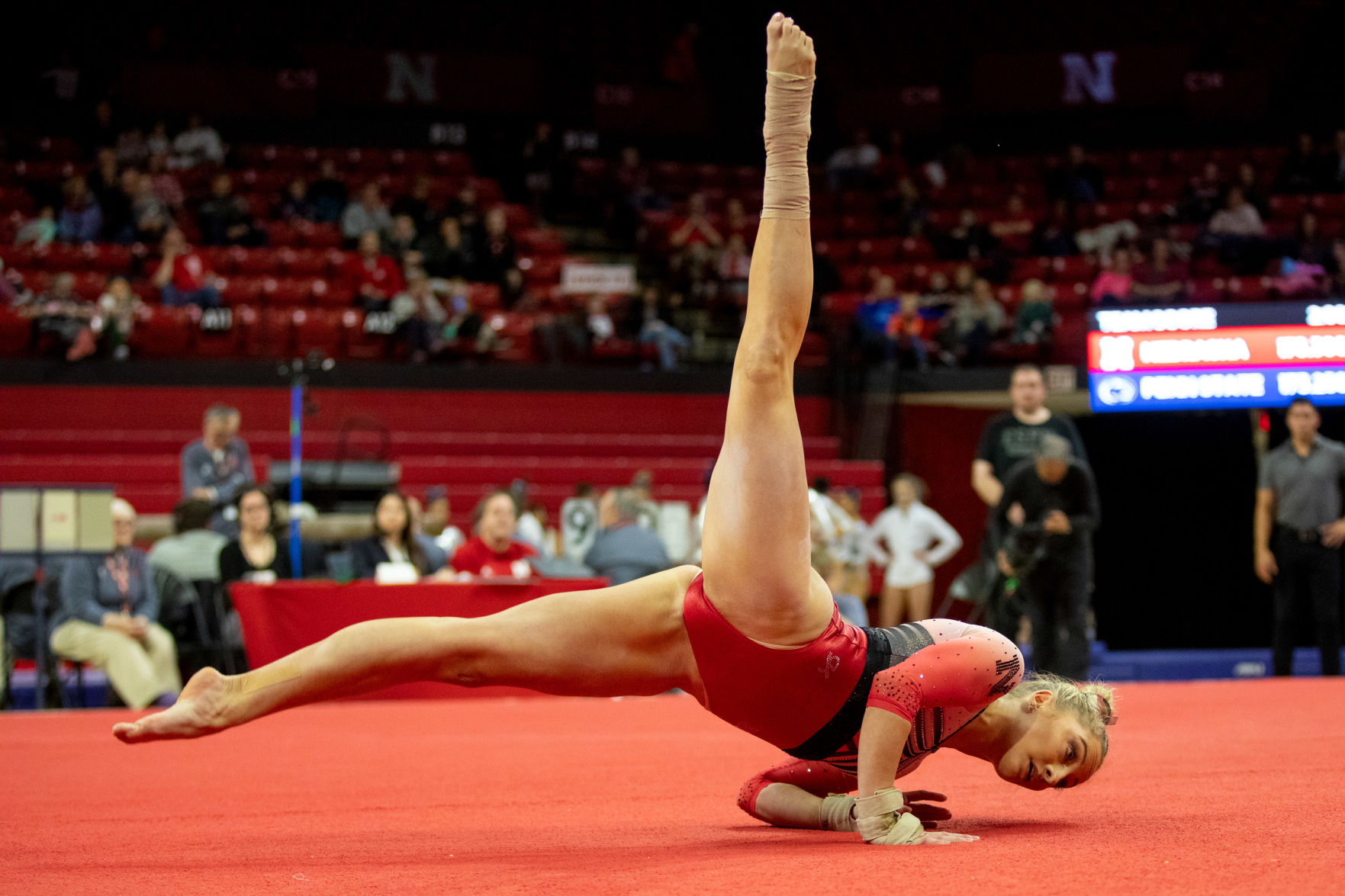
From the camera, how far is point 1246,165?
1456 centimetres

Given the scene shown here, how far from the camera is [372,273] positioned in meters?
12.4

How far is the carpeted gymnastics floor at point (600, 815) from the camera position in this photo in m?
2.32

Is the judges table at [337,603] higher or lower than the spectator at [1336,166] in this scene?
lower

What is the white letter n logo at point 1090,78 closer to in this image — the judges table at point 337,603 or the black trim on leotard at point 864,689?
the judges table at point 337,603

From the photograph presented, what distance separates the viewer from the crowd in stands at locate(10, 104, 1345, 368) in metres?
11.8

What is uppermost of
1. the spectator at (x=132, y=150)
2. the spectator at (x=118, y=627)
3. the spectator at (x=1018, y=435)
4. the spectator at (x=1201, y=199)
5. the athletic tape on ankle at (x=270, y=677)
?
the spectator at (x=132, y=150)

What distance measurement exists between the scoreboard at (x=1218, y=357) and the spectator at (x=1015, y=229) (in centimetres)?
463

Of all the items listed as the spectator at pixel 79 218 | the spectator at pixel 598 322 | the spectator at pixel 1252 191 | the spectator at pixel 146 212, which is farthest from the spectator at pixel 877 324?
the spectator at pixel 79 218

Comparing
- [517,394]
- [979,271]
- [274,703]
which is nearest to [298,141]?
[517,394]

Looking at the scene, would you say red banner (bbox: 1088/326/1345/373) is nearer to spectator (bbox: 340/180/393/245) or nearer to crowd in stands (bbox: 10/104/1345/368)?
crowd in stands (bbox: 10/104/1345/368)

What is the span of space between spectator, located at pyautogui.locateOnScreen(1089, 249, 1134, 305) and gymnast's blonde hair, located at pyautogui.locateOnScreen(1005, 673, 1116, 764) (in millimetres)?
9110

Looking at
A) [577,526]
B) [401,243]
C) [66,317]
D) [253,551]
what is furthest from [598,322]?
[253,551]

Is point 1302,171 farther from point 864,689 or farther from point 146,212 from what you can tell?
point 864,689

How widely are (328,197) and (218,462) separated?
5999 millimetres
